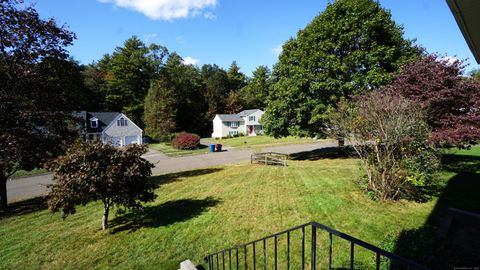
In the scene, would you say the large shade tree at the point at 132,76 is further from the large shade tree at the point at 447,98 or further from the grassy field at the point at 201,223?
the large shade tree at the point at 447,98

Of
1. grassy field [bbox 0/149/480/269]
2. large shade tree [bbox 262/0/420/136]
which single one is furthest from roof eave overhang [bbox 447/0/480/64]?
large shade tree [bbox 262/0/420/136]

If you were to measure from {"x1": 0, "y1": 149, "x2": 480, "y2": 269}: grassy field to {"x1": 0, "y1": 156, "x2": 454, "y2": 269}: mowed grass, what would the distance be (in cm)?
3

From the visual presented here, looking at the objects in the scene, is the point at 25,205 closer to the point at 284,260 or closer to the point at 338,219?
the point at 284,260

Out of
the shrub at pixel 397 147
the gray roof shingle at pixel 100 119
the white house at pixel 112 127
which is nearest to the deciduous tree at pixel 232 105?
the white house at pixel 112 127

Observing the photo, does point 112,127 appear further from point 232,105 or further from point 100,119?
point 232,105

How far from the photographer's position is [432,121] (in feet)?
38.5

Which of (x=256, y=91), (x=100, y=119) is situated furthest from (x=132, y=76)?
(x=256, y=91)

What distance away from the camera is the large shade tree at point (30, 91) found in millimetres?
11039

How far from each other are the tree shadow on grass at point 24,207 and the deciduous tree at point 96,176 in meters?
4.53

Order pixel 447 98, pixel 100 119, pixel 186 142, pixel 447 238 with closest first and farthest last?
pixel 447 238
pixel 447 98
pixel 186 142
pixel 100 119

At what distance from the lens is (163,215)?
32.0 feet

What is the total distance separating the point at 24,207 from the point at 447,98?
20233mm

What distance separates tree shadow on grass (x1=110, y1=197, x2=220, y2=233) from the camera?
29.6ft

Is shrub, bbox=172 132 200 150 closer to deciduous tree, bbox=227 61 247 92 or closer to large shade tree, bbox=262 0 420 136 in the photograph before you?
large shade tree, bbox=262 0 420 136
